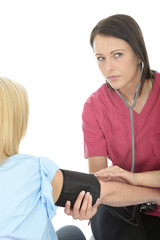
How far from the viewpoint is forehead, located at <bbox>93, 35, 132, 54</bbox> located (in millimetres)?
1478

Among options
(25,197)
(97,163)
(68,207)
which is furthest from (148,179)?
(25,197)

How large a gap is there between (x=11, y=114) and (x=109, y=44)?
26.3 inches

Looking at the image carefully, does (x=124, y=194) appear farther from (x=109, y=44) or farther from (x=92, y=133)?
(x=109, y=44)

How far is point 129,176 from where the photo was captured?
55.2 inches

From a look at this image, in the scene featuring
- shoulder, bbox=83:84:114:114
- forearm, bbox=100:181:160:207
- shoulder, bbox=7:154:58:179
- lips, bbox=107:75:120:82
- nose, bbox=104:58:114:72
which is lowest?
forearm, bbox=100:181:160:207

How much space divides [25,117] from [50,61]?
63.7 inches

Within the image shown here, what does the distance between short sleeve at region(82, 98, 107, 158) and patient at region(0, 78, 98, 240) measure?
21.4 inches

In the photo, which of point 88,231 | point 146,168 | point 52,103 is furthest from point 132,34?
point 88,231

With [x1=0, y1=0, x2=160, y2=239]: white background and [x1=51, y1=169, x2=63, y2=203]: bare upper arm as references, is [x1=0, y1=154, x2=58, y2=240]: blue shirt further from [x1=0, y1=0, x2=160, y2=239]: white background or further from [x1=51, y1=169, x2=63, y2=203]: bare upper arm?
[x1=0, y1=0, x2=160, y2=239]: white background

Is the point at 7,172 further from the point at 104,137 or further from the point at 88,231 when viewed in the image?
the point at 88,231

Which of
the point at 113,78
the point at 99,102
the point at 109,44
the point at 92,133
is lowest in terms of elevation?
the point at 92,133

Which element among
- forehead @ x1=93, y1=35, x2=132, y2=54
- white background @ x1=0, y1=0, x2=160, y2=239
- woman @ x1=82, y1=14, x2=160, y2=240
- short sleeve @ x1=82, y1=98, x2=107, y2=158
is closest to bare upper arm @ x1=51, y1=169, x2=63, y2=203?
woman @ x1=82, y1=14, x2=160, y2=240

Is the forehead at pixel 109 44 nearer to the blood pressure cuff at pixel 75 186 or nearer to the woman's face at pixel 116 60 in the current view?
the woman's face at pixel 116 60

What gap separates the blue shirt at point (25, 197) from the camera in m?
0.95
